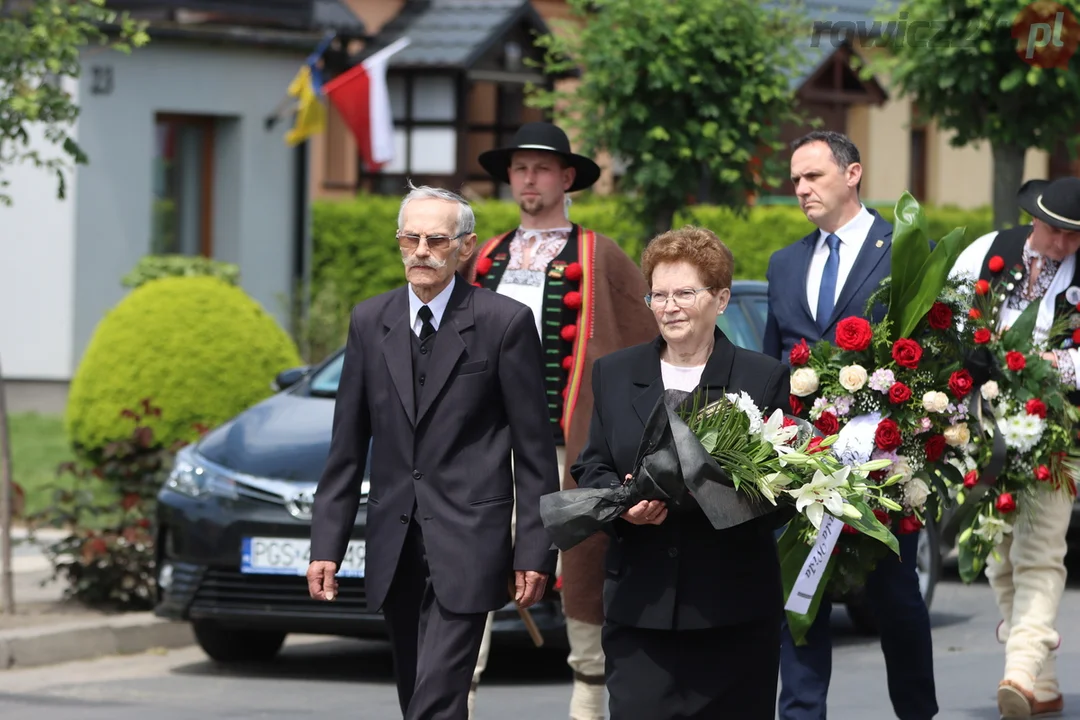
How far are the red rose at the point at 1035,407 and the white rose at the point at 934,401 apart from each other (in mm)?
755

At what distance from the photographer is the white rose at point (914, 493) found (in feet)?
20.1

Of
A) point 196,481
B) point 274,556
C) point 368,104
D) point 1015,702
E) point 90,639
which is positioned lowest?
point 90,639

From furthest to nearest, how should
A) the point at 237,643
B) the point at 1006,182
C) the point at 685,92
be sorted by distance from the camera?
the point at 1006,182 → the point at 685,92 → the point at 237,643

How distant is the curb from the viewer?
8828mm

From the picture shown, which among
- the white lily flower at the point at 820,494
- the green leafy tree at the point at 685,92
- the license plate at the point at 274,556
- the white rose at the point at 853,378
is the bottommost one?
the license plate at the point at 274,556

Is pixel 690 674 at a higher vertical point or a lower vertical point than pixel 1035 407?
lower

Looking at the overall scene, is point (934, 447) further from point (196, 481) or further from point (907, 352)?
point (196, 481)

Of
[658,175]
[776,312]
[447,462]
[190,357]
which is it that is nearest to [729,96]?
[658,175]

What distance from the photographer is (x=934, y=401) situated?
20.1ft

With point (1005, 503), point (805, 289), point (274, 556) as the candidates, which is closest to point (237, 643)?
point (274, 556)

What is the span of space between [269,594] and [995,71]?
7.75m

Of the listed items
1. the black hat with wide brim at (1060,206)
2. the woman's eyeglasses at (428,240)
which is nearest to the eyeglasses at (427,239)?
the woman's eyeglasses at (428,240)

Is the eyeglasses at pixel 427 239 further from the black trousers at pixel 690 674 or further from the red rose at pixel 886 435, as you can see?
the red rose at pixel 886 435

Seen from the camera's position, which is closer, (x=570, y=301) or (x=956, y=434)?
(x=956, y=434)
